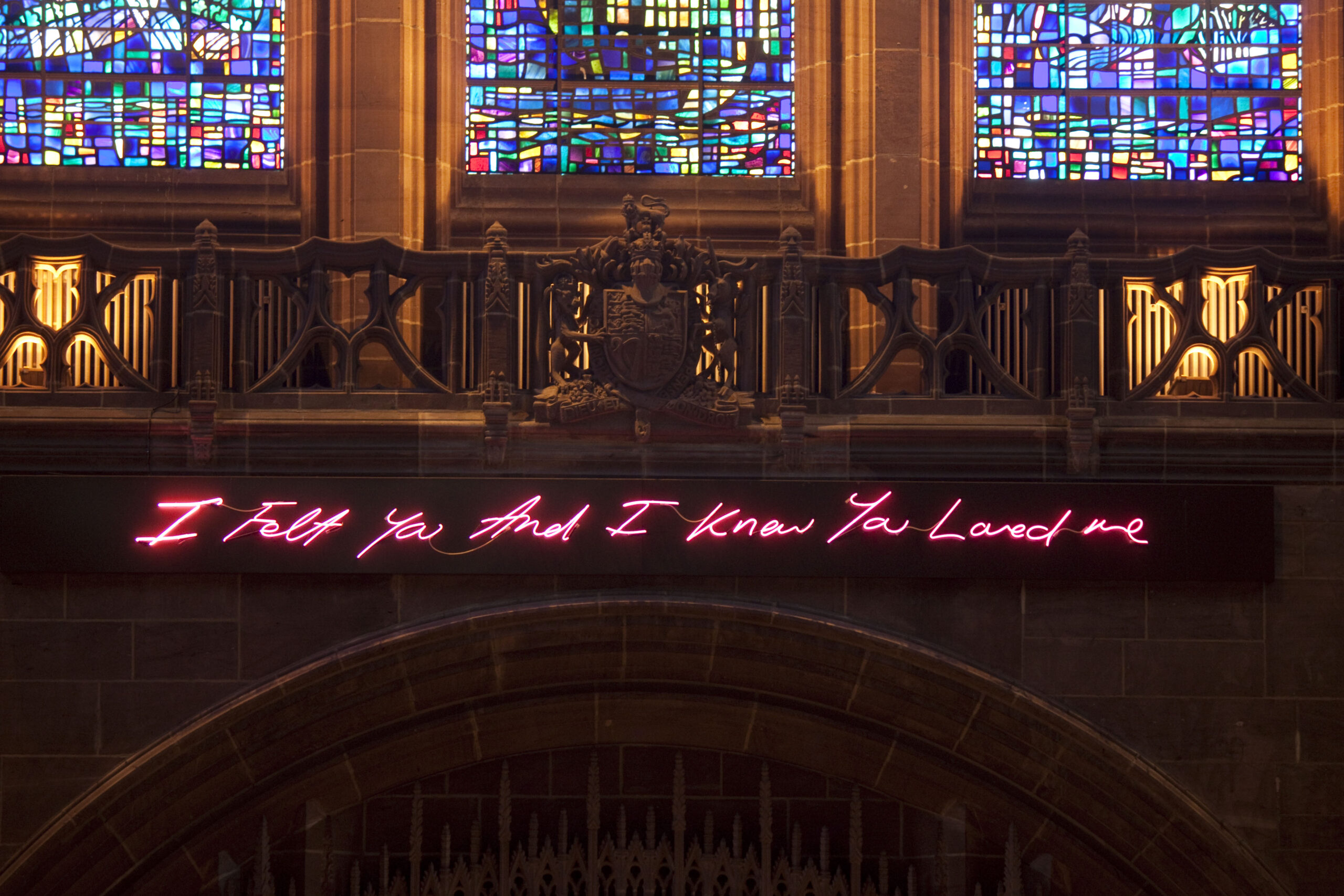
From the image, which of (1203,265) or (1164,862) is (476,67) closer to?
(1203,265)

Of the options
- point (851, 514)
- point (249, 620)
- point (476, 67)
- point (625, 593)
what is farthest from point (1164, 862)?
point (476, 67)

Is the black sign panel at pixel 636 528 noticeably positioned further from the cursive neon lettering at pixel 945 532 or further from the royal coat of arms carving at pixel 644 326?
the royal coat of arms carving at pixel 644 326

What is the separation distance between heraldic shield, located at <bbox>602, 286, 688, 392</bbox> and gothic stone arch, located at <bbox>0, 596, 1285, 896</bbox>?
1.06 meters

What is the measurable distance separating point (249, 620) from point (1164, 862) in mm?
4451

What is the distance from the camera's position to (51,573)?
8.26m

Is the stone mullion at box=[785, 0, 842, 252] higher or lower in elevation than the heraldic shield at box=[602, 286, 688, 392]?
higher

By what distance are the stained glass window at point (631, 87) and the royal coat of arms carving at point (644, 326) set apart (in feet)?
6.01

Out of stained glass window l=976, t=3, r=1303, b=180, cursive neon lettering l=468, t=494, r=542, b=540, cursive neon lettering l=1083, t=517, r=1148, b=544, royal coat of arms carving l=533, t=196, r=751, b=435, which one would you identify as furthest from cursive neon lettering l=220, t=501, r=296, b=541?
stained glass window l=976, t=3, r=1303, b=180

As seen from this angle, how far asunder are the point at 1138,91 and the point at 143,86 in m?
5.83

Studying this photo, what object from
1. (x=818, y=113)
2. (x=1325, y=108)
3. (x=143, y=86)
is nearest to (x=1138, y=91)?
(x=1325, y=108)

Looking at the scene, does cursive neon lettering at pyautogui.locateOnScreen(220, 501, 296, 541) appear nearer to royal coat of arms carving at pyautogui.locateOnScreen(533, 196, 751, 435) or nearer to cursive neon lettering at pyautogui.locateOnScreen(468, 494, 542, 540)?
cursive neon lettering at pyautogui.locateOnScreen(468, 494, 542, 540)

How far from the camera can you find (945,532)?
838cm

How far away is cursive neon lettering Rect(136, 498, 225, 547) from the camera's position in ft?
27.0

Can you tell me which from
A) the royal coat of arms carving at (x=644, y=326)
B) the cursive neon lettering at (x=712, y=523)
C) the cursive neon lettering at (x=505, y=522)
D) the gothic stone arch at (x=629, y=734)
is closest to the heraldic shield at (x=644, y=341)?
the royal coat of arms carving at (x=644, y=326)
